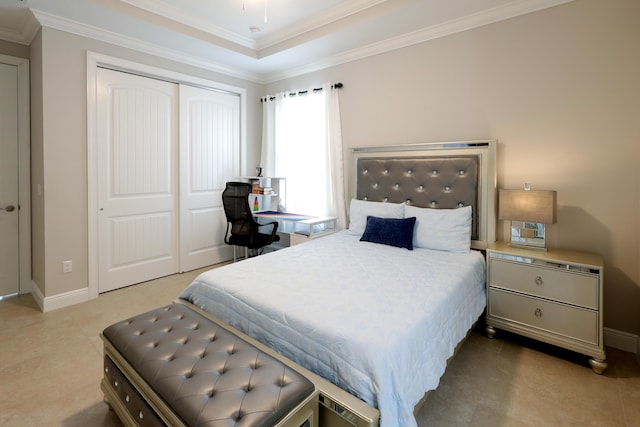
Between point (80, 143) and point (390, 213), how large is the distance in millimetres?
3047

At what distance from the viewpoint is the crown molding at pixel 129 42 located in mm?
2822

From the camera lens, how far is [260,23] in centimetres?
334

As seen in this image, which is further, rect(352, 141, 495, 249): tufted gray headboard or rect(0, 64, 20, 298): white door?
rect(0, 64, 20, 298): white door

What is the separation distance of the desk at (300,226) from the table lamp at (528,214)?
185 cm

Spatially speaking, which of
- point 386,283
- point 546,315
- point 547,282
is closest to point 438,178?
point 547,282

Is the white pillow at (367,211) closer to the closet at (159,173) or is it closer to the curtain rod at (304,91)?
the curtain rod at (304,91)

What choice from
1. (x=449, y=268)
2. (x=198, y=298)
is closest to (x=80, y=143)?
(x=198, y=298)

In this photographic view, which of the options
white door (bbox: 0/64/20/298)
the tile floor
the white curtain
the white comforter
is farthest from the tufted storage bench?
white door (bbox: 0/64/20/298)

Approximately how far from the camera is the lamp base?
2439 mm

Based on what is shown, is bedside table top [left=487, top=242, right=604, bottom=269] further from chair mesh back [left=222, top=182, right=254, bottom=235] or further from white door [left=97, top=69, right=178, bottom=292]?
white door [left=97, top=69, right=178, bottom=292]

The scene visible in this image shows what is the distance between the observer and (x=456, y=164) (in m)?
2.86

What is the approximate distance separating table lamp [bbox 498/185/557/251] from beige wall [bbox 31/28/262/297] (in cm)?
380

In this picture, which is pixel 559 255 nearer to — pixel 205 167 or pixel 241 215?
pixel 241 215

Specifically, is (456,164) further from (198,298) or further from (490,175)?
(198,298)
